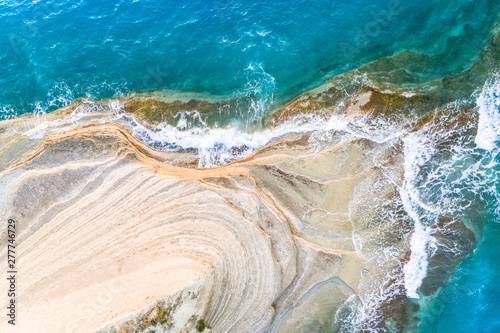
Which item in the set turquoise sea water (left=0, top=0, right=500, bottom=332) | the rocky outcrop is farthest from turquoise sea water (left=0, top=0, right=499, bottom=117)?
the rocky outcrop

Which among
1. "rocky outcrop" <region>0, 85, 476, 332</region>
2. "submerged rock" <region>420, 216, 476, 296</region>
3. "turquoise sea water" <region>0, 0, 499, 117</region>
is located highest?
"turquoise sea water" <region>0, 0, 499, 117</region>

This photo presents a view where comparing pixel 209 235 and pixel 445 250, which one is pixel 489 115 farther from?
pixel 209 235

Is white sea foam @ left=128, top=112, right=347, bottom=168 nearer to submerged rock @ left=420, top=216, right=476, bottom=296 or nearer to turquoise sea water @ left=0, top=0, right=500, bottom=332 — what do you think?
turquoise sea water @ left=0, top=0, right=500, bottom=332

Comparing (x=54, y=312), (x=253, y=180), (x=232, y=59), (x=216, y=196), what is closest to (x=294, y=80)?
(x=232, y=59)

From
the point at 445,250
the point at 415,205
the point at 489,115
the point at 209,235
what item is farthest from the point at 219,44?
the point at 445,250

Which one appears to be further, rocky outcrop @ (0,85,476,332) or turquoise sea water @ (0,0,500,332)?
turquoise sea water @ (0,0,500,332)

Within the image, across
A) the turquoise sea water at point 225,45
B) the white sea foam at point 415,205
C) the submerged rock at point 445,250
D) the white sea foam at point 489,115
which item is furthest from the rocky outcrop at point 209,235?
the white sea foam at point 489,115

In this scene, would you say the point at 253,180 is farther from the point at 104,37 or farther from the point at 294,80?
the point at 104,37

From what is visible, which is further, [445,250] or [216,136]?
[216,136]

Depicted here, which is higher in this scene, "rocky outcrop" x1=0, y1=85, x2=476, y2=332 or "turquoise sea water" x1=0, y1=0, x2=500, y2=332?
"turquoise sea water" x1=0, y1=0, x2=500, y2=332

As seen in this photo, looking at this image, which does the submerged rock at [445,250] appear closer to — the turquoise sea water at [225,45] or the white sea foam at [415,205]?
the white sea foam at [415,205]
